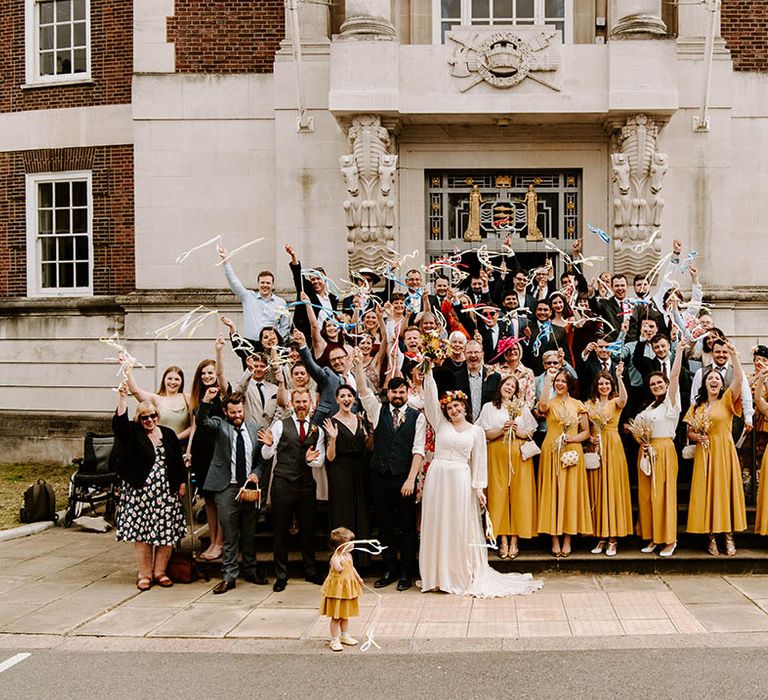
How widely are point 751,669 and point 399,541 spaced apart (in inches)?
159

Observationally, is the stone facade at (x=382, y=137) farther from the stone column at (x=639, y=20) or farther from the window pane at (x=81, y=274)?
the window pane at (x=81, y=274)

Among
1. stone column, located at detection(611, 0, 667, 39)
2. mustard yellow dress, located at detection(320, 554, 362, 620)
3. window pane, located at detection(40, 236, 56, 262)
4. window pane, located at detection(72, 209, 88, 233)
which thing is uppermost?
stone column, located at detection(611, 0, 667, 39)

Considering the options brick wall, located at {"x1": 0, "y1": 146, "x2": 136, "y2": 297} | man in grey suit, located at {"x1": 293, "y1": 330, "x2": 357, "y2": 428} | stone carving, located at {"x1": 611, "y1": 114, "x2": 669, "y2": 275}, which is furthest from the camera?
brick wall, located at {"x1": 0, "y1": 146, "x2": 136, "y2": 297}

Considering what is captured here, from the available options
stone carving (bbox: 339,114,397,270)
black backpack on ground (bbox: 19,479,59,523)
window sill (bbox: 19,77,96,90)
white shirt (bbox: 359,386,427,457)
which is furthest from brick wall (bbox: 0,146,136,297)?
white shirt (bbox: 359,386,427,457)

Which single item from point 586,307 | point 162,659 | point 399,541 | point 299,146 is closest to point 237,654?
point 162,659

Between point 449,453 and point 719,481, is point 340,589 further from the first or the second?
point 719,481

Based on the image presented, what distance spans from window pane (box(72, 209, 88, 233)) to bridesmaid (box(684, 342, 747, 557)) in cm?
1208

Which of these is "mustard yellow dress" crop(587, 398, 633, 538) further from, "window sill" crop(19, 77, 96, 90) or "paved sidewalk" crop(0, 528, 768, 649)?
"window sill" crop(19, 77, 96, 90)

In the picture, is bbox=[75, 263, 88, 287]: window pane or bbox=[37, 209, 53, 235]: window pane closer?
bbox=[75, 263, 88, 287]: window pane

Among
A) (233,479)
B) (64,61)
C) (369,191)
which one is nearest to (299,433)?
(233,479)

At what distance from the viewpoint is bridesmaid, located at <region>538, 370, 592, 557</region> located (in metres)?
10.1

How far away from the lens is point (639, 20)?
49.8 feet

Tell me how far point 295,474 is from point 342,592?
2.56 meters

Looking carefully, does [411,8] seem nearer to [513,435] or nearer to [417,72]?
[417,72]
